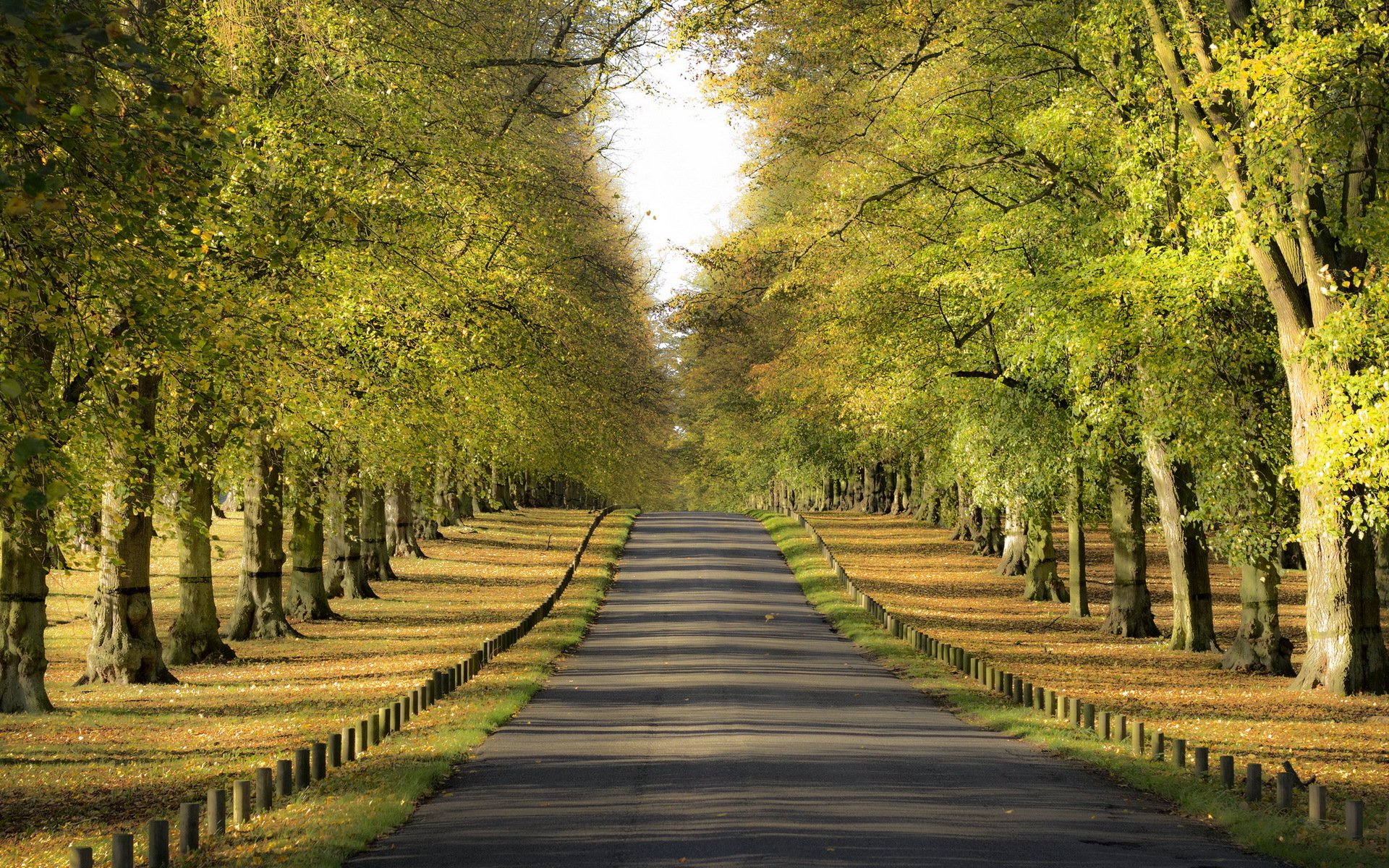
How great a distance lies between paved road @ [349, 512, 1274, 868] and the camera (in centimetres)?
→ 1105

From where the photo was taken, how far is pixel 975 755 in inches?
622

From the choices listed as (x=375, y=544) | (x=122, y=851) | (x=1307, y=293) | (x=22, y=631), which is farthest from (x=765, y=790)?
(x=375, y=544)

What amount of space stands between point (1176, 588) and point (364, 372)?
16661 mm

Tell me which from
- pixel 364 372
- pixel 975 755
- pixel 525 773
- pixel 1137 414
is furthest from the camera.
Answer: pixel 1137 414

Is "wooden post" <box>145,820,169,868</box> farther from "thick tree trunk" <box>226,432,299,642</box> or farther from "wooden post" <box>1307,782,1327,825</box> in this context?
"thick tree trunk" <box>226,432,299,642</box>

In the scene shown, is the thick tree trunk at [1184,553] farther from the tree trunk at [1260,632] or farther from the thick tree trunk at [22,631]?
the thick tree trunk at [22,631]

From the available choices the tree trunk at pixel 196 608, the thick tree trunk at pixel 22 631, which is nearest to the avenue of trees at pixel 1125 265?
the tree trunk at pixel 196 608

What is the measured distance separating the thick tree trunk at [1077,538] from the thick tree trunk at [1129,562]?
2.40 ft

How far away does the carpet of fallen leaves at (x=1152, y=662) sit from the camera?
16438mm

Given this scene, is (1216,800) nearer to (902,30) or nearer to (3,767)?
(3,767)

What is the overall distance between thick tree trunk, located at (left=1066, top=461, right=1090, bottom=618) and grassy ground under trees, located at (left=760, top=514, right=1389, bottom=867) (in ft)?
2.70

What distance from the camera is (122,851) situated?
9.13 m

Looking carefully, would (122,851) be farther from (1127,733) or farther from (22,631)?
(1127,733)

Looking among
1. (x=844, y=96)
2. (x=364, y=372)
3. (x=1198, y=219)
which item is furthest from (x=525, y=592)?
(x=1198, y=219)
